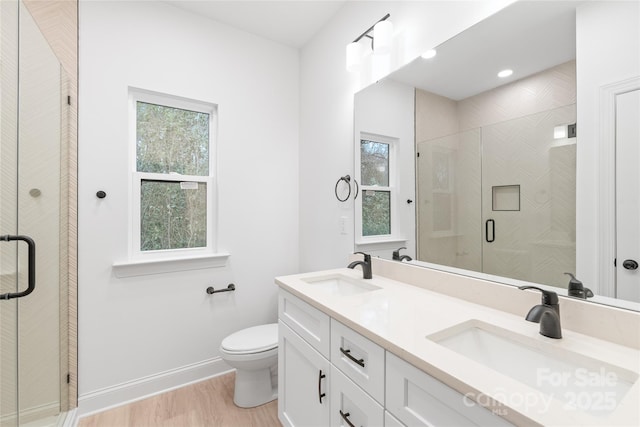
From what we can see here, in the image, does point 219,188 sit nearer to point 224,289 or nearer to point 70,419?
point 224,289

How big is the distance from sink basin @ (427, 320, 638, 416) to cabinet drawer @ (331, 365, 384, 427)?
0.30 meters

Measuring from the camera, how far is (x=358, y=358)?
3.34 feet

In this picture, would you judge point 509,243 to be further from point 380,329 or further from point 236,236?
point 236,236

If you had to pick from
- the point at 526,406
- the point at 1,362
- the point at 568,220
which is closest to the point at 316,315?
the point at 526,406

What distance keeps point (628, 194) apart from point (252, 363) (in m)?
1.93

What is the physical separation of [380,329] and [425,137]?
1027 mm

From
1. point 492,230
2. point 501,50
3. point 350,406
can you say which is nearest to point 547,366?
point 492,230

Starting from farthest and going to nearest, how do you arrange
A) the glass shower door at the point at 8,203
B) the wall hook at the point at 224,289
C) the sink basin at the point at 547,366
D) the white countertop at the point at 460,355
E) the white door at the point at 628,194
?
the wall hook at the point at 224,289 → the glass shower door at the point at 8,203 → the white door at the point at 628,194 → the sink basin at the point at 547,366 → the white countertop at the point at 460,355

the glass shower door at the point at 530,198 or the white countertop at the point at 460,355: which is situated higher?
the glass shower door at the point at 530,198

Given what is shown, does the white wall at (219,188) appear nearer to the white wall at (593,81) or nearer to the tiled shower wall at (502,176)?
the tiled shower wall at (502,176)

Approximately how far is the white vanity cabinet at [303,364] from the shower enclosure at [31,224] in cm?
114

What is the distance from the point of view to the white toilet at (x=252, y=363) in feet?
5.93

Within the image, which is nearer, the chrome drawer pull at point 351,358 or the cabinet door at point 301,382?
the chrome drawer pull at point 351,358

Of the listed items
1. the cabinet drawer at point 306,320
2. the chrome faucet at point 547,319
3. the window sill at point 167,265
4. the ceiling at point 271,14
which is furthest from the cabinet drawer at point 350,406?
the ceiling at point 271,14
